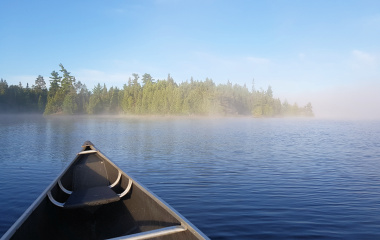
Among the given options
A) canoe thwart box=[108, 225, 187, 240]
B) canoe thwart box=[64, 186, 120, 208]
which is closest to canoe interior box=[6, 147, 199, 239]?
canoe thwart box=[64, 186, 120, 208]

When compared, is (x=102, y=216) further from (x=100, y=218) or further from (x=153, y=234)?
(x=153, y=234)

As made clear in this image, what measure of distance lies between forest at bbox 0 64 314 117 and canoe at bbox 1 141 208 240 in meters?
122

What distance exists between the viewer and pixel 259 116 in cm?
15850

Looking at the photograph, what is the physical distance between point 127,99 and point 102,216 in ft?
461

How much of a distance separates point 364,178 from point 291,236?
883cm

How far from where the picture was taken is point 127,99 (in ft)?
470

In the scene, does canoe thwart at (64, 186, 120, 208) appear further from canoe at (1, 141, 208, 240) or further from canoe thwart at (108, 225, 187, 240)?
canoe thwart at (108, 225, 187, 240)

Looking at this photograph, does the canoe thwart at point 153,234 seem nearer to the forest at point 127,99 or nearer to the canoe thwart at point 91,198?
the canoe thwart at point 91,198

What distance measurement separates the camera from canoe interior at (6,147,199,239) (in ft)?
14.6

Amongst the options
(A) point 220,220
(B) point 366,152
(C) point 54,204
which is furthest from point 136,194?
(B) point 366,152

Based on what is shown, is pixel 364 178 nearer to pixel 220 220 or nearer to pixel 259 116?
pixel 220 220

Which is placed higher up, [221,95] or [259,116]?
[221,95]

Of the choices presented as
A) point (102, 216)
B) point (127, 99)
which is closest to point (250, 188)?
point (102, 216)

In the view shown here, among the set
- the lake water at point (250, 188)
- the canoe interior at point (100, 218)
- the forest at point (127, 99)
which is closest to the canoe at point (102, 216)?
the canoe interior at point (100, 218)
